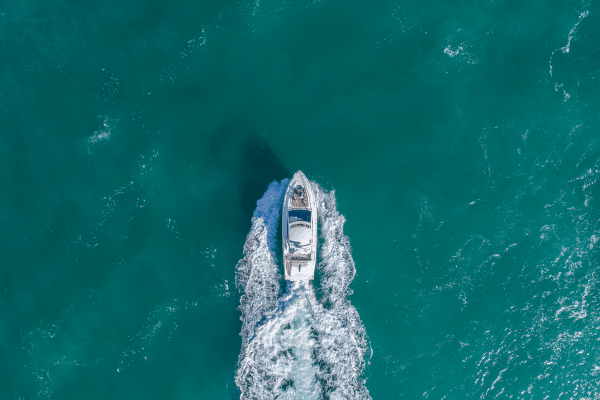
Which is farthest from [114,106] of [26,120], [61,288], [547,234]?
[547,234]

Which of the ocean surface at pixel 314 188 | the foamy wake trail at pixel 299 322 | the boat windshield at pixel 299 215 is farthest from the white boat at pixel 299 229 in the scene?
the ocean surface at pixel 314 188

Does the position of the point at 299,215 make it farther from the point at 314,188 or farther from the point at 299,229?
the point at 314,188

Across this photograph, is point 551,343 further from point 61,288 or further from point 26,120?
point 26,120

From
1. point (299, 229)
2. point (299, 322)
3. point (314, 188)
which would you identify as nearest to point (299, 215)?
point (299, 229)

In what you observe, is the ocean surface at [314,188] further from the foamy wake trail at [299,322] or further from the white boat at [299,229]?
the white boat at [299,229]

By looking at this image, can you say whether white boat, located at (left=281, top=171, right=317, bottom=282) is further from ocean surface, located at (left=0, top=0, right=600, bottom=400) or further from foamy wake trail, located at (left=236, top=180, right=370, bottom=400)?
ocean surface, located at (left=0, top=0, right=600, bottom=400)
